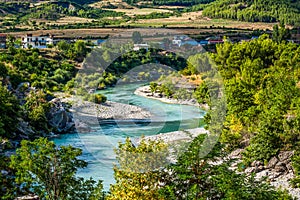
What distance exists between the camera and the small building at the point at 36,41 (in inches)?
1981

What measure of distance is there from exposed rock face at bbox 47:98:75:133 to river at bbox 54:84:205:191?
104 cm

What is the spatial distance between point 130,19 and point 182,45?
88.2 feet

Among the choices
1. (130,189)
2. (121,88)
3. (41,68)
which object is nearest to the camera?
(130,189)

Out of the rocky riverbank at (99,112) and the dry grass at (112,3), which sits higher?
the dry grass at (112,3)

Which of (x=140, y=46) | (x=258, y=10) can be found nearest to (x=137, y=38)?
(x=140, y=46)

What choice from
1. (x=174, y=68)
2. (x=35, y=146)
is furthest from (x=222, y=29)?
(x=35, y=146)

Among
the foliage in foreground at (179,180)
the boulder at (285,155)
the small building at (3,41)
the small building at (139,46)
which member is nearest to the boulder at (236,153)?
the boulder at (285,155)

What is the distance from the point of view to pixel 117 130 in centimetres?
2745

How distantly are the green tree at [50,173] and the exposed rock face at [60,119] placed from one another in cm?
1576

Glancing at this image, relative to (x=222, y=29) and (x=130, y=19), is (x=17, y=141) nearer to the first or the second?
(x=222, y=29)

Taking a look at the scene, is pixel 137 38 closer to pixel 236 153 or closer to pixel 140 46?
pixel 140 46

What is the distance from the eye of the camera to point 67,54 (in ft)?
159

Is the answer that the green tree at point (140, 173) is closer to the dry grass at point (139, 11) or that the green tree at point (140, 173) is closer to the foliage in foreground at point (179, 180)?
the foliage in foreground at point (179, 180)

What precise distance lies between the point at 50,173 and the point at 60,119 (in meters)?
16.7
